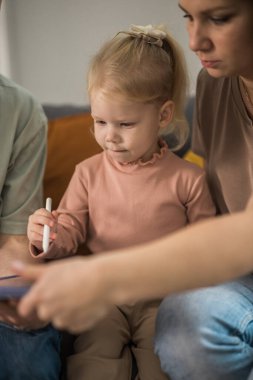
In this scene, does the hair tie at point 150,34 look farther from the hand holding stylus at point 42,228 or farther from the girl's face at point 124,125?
the hand holding stylus at point 42,228

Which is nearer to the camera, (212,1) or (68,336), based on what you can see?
(212,1)

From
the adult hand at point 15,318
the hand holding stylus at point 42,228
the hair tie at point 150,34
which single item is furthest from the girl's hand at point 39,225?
the hair tie at point 150,34

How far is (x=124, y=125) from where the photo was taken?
3.22 feet

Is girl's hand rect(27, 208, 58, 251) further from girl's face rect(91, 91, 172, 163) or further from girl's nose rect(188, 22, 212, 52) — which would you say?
girl's nose rect(188, 22, 212, 52)

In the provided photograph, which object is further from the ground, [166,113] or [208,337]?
[166,113]

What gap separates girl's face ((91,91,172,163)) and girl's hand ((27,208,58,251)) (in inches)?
6.4

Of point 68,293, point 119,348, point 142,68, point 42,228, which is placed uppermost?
point 142,68

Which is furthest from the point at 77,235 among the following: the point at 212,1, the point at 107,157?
the point at 212,1

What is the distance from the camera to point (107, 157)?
108 centimetres

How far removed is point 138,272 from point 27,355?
0.46 m

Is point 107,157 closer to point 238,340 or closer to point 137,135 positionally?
point 137,135

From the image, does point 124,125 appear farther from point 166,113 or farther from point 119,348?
point 119,348

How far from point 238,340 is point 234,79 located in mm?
442

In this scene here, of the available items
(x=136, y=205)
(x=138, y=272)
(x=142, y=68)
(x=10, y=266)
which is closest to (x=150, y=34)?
(x=142, y=68)
